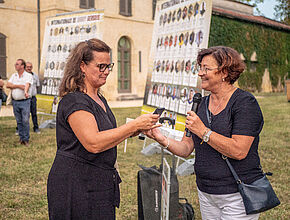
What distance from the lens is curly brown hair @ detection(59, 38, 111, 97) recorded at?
2199 mm

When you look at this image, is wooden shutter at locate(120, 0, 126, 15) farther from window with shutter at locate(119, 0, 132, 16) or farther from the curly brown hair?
the curly brown hair

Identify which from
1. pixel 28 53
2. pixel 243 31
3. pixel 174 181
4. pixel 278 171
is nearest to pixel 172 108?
pixel 278 171

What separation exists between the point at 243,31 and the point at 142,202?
82.8ft

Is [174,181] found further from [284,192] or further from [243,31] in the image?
[243,31]

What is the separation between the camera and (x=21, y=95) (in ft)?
26.5

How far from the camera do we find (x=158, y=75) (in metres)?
6.44

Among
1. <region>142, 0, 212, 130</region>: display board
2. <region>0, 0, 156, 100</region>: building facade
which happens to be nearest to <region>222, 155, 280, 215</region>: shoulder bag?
<region>142, 0, 212, 130</region>: display board

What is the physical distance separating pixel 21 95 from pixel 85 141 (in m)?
6.56

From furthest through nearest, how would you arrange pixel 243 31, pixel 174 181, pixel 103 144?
pixel 243 31, pixel 174 181, pixel 103 144

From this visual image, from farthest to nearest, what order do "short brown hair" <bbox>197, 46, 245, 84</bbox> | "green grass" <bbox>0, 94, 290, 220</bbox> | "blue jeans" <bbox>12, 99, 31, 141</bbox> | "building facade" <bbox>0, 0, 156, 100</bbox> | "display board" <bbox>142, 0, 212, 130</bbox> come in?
"building facade" <bbox>0, 0, 156, 100</bbox>
"blue jeans" <bbox>12, 99, 31, 141</bbox>
"display board" <bbox>142, 0, 212, 130</bbox>
"green grass" <bbox>0, 94, 290, 220</bbox>
"short brown hair" <bbox>197, 46, 245, 84</bbox>

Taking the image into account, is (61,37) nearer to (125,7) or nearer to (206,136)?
(206,136)

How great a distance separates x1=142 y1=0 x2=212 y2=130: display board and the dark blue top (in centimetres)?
308

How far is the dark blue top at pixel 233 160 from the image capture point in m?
2.18

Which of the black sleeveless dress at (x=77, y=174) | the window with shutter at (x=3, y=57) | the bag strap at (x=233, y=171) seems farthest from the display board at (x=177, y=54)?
the window with shutter at (x=3, y=57)
